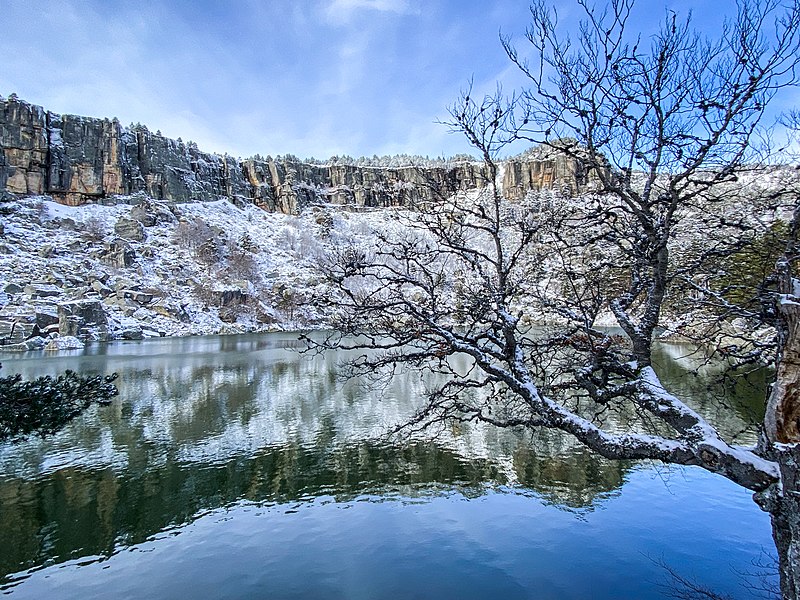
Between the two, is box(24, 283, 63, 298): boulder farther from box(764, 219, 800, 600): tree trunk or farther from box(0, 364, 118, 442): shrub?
box(764, 219, 800, 600): tree trunk

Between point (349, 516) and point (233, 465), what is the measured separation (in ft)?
15.5

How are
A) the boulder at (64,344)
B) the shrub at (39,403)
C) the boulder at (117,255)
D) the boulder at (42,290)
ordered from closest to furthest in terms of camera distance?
the shrub at (39,403), the boulder at (64,344), the boulder at (42,290), the boulder at (117,255)

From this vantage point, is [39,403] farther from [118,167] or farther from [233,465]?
[118,167]

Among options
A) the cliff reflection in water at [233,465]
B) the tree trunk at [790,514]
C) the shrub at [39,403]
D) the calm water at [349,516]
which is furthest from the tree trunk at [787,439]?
the shrub at [39,403]

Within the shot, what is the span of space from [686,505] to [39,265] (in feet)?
257

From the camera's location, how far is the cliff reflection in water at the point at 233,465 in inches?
366

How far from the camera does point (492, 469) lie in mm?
12008

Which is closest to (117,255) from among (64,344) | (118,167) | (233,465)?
(64,344)

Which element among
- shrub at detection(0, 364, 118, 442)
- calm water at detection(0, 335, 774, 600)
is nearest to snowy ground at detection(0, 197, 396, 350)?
calm water at detection(0, 335, 774, 600)

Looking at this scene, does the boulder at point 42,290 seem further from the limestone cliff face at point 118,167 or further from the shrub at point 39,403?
the shrub at point 39,403

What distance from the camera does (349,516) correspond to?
9.40 meters

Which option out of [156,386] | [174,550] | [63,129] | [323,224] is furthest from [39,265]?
[174,550]

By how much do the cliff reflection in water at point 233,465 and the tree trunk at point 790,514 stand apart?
23.5ft

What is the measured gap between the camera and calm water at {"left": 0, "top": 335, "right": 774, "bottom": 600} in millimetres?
7000
